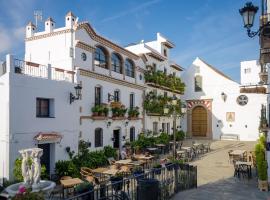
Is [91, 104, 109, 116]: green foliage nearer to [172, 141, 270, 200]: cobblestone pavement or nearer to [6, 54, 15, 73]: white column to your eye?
[6, 54, 15, 73]: white column

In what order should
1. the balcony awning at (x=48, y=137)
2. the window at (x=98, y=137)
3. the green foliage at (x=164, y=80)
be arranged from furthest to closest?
the green foliage at (x=164, y=80)
the window at (x=98, y=137)
the balcony awning at (x=48, y=137)

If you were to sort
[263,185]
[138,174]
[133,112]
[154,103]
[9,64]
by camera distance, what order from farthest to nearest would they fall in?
[154,103] → [133,112] → [9,64] → [263,185] → [138,174]

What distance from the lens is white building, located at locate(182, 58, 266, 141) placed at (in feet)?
105

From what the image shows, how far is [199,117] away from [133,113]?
1417 cm

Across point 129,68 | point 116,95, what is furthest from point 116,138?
point 129,68

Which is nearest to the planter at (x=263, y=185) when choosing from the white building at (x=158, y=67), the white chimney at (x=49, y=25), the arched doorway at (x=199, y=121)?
the white building at (x=158, y=67)

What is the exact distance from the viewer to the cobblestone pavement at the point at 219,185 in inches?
423

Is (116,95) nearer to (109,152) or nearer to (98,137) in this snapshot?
(98,137)

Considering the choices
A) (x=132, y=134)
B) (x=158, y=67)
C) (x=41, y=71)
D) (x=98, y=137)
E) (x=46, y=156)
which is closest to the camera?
(x=46, y=156)

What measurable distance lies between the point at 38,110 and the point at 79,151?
4234 millimetres

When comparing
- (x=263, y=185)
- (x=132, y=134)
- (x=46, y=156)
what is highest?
(x=132, y=134)

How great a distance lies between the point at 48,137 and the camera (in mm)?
14273

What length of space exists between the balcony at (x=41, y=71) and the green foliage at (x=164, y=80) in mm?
11410

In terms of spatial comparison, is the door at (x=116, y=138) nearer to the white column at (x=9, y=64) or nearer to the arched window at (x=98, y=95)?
the arched window at (x=98, y=95)
